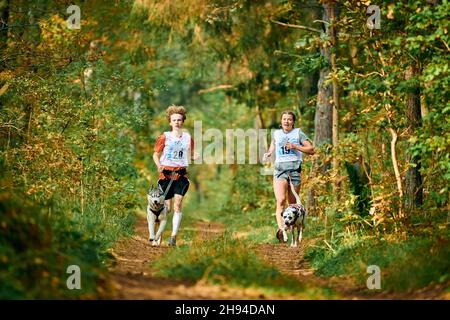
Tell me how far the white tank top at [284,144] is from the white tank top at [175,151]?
1.57m

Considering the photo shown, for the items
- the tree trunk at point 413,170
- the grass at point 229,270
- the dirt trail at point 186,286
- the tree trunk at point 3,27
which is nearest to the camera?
the dirt trail at point 186,286

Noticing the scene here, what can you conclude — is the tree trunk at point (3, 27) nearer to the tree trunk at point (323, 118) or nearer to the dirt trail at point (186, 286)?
the dirt trail at point (186, 286)

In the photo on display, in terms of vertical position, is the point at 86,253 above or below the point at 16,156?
below

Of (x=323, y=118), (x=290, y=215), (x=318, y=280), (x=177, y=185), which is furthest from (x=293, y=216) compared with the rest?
(x=323, y=118)

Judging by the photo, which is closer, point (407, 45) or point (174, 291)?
point (174, 291)

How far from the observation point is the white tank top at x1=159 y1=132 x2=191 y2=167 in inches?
574

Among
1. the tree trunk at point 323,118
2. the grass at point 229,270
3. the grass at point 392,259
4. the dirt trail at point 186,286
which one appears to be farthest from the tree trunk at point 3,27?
the tree trunk at point 323,118

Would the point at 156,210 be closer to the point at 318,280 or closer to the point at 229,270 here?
the point at 318,280

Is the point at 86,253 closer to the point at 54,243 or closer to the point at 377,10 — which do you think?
the point at 54,243

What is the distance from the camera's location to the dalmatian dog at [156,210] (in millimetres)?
14484

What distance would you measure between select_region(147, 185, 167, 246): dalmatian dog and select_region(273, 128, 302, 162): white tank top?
210 centimetres

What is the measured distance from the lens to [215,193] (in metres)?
56.4
